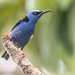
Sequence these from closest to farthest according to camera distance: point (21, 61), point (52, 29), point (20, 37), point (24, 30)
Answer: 1. point (21, 61)
2. point (20, 37)
3. point (24, 30)
4. point (52, 29)

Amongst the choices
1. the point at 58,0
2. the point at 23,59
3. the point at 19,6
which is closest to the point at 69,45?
the point at 58,0

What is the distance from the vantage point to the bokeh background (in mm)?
5082

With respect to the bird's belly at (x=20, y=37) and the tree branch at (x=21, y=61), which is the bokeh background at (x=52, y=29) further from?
the tree branch at (x=21, y=61)

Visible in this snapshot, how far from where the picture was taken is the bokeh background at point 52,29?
16.7 feet

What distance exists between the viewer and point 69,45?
5.02 metres

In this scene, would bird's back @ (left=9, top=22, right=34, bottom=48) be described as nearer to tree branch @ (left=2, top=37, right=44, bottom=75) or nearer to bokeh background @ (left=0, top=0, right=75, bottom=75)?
bokeh background @ (left=0, top=0, right=75, bottom=75)

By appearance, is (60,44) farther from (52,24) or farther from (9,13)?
(9,13)

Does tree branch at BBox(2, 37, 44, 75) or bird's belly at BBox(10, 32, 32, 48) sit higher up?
tree branch at BBox(2, 37, 44, 75)

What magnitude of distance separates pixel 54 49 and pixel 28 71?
7.74ft

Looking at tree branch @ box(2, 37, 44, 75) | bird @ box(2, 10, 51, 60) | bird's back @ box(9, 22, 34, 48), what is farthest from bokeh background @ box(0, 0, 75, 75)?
tree branch @ box(2, 37, 44, 75)

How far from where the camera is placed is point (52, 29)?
528cm

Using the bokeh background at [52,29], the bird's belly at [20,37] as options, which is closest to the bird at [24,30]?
the bird's belly at [20,37]

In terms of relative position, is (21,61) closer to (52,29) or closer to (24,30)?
(24,30)

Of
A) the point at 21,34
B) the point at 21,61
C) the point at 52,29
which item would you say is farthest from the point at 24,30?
the point at 21,61
